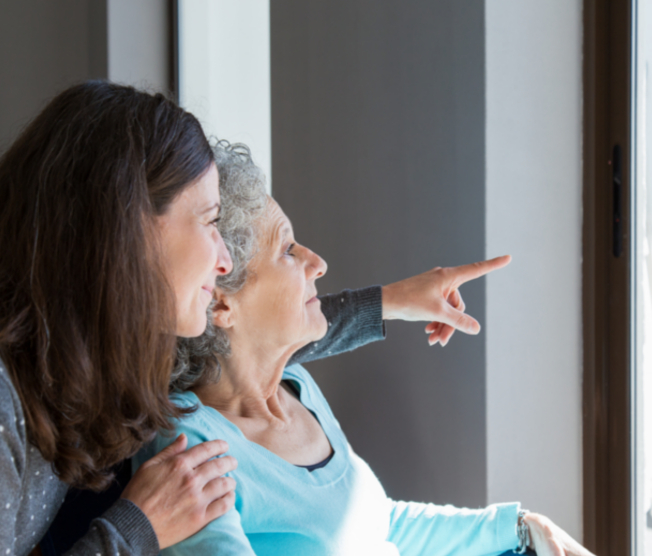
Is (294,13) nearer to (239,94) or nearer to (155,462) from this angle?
(239,94)

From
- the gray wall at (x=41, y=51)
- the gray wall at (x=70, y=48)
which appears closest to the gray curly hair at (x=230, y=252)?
the gray wall at (x=70, y=48)

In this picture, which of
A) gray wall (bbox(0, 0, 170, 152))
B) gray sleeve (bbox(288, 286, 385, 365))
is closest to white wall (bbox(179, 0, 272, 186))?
gray wall (bbox(0, 0, 170, 152))

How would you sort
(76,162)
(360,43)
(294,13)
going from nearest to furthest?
(76,162) < (360,43) < (294,13)

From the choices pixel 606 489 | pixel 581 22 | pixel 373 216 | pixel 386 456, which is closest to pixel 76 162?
pixel 373 216

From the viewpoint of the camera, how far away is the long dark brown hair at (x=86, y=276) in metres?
0.84

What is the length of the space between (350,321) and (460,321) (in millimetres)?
261

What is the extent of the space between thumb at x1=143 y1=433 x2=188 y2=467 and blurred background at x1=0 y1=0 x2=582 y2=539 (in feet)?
2.46

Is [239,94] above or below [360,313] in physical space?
above

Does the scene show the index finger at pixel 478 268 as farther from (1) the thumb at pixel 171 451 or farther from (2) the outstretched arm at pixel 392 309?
(1) the thumb at pixel 171 451

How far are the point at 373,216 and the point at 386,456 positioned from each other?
68 centimetres

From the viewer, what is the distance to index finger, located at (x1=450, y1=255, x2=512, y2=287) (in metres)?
1.29

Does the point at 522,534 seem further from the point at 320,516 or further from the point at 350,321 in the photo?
the point at 350,321

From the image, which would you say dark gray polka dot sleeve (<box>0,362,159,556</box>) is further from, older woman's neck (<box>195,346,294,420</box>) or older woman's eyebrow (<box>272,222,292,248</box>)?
older woman's eyebrow (<box>272,222,292,248</box>)

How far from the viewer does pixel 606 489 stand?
5.10ft
